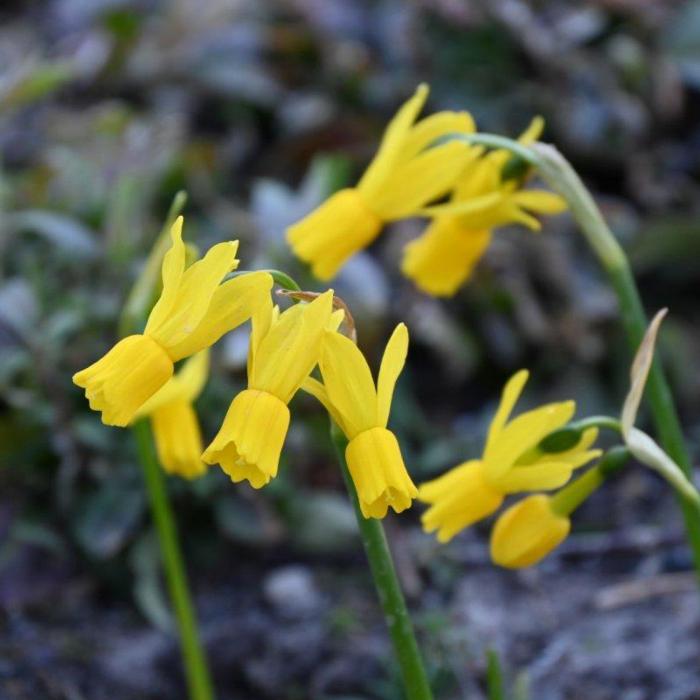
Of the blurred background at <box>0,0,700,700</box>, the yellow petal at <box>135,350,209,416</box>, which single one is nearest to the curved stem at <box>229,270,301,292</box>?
the yellow petal at <box>135,350,209,416</box>

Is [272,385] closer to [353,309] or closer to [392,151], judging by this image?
[392,151]

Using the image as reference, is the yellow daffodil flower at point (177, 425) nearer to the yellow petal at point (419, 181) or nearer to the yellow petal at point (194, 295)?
the yellow petal at point (419, 181)

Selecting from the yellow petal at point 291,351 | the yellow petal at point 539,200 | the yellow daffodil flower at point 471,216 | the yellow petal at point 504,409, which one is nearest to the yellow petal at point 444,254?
the yellow daffodil flower at point 471,216

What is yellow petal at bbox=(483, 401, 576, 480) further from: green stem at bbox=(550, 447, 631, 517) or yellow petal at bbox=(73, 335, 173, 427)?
yellow petal at bbox=(73, 335, 173, 427)

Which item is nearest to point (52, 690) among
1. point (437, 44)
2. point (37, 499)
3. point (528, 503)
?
point (37, 499)

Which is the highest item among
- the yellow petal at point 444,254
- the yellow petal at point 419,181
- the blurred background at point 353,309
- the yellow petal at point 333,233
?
the yellow petal at point 419,181

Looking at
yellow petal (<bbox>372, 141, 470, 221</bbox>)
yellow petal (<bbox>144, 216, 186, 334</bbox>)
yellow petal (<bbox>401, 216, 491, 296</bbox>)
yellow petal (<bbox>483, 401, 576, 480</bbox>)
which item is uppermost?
yellow petal (<bbox>144, 216, 186, 334</bbox>)

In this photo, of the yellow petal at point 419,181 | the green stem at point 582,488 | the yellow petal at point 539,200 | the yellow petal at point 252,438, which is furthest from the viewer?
the yellow petal at point 539,200
